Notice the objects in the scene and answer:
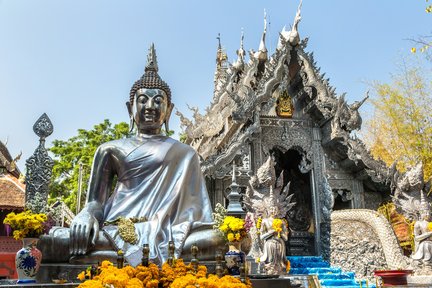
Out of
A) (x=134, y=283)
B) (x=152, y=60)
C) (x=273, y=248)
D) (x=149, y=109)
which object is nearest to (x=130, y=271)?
(x=134, y=283)

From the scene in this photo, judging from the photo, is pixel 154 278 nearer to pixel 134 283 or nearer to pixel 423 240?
pixel 134 283

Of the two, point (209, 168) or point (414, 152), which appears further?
point (414, 152)

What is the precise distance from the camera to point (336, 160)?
1189cm

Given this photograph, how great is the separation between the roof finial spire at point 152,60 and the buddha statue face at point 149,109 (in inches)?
16.6

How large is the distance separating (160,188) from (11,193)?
11717 millimetres

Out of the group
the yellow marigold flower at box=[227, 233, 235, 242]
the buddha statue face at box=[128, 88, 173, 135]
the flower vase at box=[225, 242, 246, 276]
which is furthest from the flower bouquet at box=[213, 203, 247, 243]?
the buddha statue face at box=[128, 88, 173, 135]

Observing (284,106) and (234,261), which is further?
(284,106)

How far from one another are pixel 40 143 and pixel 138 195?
5866 millimetres

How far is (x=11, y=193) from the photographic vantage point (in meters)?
14.3

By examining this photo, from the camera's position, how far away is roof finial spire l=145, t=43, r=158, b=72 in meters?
5.09

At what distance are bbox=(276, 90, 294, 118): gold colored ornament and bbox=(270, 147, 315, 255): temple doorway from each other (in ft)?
3.23

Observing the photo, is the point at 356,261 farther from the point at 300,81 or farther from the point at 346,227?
the point at 300,81

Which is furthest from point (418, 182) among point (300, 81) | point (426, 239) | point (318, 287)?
point (300, 81)

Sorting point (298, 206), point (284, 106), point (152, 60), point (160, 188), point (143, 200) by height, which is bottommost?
point (143, 200)
